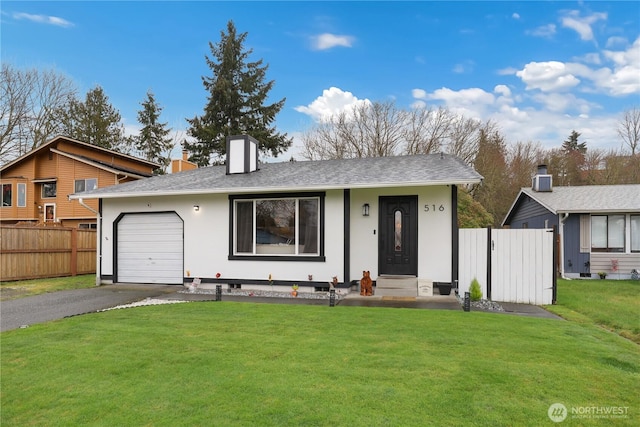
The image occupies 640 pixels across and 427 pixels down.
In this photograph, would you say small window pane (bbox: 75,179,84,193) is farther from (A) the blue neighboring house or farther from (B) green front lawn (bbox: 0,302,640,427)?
(A) the blue neighboring house

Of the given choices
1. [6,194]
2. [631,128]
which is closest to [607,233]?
[631,128]

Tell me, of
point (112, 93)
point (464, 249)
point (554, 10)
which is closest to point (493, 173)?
point (554, 10)

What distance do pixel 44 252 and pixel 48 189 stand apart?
40.1 ft

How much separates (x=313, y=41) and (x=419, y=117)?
480 inches

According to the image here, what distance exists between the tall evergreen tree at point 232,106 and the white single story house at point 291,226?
15.5m

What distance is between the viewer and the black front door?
8.95 metres

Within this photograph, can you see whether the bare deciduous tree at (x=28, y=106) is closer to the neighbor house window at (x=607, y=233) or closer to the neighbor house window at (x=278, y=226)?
the neighbor house window at (x=278, y=226)

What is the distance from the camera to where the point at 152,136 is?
3195 centimetres

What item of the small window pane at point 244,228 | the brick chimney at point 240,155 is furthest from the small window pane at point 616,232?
the brick chimney at point 240,155

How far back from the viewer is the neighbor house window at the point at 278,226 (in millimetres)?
9211

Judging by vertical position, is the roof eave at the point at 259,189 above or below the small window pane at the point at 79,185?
below

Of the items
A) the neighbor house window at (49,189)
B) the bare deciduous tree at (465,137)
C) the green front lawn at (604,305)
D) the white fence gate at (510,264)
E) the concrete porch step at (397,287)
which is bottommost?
the green front lawn at (604,305)

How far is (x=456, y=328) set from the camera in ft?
17.7

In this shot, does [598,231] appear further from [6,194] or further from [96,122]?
[96,122]
